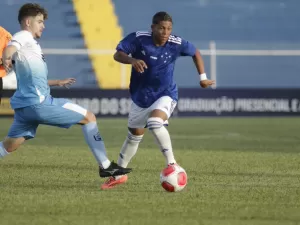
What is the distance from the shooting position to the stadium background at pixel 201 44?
2377 cm

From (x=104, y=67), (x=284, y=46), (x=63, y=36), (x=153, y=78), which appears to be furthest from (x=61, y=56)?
(x=153, y=78)

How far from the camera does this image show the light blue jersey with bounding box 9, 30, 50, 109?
354 inches

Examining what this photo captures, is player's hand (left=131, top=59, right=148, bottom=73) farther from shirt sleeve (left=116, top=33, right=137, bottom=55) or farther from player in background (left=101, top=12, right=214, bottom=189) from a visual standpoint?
shirt sleeve (left=116, top=33, right=137, bottom=55)

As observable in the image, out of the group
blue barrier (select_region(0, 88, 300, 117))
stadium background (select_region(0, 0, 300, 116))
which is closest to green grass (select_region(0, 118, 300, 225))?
blue barrier (select_region(0, 88, 300, 117))

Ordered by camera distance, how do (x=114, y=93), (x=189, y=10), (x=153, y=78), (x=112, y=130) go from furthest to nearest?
(x=189, y=10) → (x=114, y=93) → (x=112, y=130) → (x=153, y=78)

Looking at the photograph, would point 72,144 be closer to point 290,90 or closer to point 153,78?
point 153,78

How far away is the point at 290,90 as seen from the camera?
77.2 feet

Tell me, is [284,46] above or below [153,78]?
below

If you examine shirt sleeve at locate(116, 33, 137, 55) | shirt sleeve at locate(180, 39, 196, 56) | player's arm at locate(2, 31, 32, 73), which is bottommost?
shirt sleeve at locate(180, 39, 196, 56)

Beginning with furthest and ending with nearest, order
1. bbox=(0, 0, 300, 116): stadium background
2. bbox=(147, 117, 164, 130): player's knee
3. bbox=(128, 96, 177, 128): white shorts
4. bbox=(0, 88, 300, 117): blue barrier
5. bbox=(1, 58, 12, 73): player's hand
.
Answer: bbox=(0, 0, 300, 116): stadium background
bbox=(0, 88, 300, 117): blue barrier
bbox=(128, 96, 177, 128): white shorts
bbox=(147, 117, 164, 130): player's knee
bbox=(1, 58, 12, 73): player's hand

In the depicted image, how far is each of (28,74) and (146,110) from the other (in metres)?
1.48

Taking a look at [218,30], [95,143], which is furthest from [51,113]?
[218,30]

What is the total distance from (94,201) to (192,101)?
49.8 feet

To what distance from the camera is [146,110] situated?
390 inches
